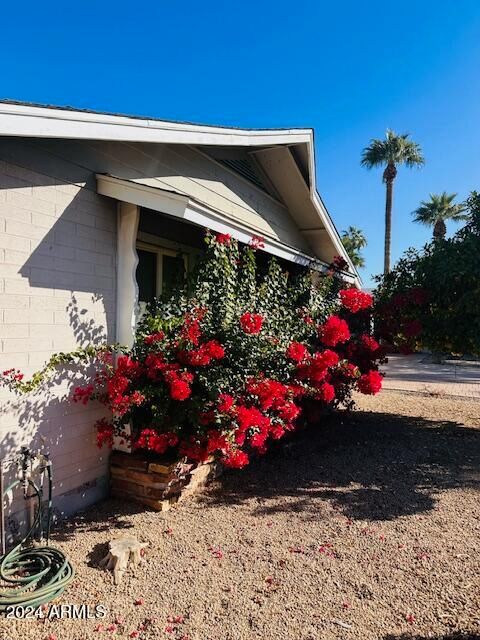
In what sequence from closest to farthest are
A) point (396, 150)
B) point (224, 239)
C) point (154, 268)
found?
point (224, 239) < point (154, 268) < point (396, 150)

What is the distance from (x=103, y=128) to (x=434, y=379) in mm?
15354

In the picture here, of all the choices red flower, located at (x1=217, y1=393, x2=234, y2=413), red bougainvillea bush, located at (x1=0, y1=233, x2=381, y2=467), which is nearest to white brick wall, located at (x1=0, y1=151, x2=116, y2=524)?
red bougainvillea bush, located at (x1=0, y1=233, x2=381, y2=467)

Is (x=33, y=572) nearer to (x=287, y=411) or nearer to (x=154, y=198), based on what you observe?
(x=287, y=411)

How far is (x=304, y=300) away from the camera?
619cm

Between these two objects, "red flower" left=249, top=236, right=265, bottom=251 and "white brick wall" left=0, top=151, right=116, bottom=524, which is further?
"red flower" left=249, top=236, right=265, bottom=251

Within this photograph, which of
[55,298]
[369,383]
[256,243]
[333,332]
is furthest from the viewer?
[369,383]

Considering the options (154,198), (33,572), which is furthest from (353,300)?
(33,572)

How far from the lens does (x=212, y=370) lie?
4145 millimetres

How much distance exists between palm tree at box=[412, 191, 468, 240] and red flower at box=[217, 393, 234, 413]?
102ft

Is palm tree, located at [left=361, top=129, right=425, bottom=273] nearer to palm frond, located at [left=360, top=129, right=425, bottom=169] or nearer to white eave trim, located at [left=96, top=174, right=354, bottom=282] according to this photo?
palm frond, located at [left=360, top=129, right=425, bottom=169]

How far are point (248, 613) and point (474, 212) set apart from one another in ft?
22.4

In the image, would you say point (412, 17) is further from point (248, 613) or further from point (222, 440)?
point (248, 613)

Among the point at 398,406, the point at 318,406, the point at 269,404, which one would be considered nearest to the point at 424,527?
the point at 269,404

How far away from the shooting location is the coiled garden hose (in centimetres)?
275
